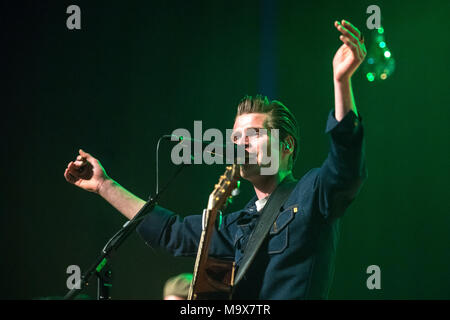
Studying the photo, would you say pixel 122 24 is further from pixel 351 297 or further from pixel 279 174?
pixel 351 297

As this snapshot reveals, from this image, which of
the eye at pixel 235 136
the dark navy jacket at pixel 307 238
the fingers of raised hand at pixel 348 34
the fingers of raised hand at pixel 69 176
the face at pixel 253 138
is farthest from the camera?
the fingers of raised hand at pixel 69 176

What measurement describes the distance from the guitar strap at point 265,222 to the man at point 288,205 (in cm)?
3

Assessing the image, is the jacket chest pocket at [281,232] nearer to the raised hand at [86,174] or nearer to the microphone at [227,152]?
the microphone at [227,152]

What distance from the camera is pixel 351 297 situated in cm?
316

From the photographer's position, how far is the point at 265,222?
1794 mm

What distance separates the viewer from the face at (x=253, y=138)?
1.89 meters

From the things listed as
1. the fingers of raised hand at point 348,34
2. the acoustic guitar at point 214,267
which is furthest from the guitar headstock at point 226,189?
the fingers of raised hand at point 348,34

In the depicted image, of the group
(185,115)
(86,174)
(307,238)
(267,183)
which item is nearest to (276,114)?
(267,183)

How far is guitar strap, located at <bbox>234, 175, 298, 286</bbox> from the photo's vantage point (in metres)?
1.70

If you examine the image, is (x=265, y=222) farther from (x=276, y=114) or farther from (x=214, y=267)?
(x=276, y=114)

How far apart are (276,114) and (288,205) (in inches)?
19.4
